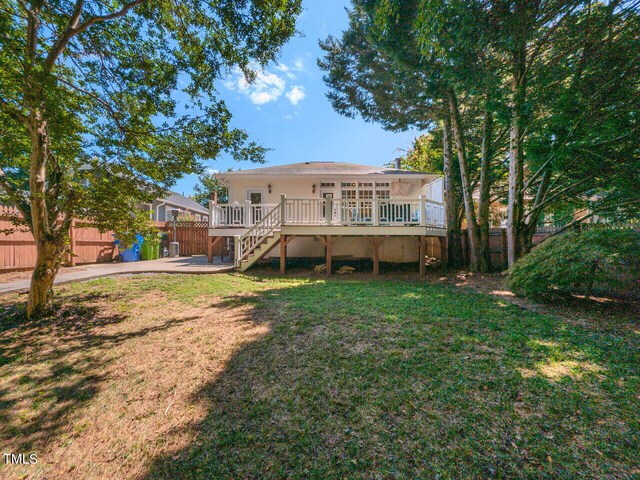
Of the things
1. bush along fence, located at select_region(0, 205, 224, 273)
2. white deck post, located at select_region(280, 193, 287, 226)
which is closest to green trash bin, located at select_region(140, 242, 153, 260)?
bush along fence, located at select_region(0, 205, 224, 273)

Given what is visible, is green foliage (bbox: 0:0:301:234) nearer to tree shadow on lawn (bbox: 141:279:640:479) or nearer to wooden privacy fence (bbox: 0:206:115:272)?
wooden privacy fence (bbox: 0:206:115:272)

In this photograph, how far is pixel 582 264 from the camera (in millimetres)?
4492

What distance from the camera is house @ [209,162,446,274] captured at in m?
8.88

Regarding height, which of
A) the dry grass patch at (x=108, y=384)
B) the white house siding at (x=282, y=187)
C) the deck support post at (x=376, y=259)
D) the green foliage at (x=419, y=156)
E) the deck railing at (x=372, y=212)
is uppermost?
the green foliage at (x=419, y=156)

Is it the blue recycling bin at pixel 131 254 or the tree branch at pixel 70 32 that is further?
the blue recycling bin at pixel 131 254

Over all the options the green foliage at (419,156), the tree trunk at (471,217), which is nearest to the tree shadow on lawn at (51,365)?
the tree trunk at (471,217)

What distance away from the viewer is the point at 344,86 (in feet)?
34.3

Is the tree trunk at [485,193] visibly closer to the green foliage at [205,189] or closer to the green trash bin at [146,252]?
the green trash bin at [146,252]

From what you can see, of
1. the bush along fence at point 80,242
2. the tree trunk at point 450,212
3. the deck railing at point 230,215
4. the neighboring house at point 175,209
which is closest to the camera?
the bush along fence at point 80,242

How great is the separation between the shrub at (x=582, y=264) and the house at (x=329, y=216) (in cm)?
375

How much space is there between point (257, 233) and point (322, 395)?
7494 millimetres

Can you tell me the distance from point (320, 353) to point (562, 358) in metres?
2.77

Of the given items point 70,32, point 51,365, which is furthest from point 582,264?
point 70,32

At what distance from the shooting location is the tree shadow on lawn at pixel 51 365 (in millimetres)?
2293
